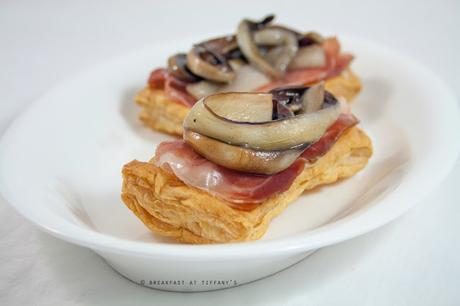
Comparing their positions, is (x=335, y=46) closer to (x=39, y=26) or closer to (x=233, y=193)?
(x=233, y=193)

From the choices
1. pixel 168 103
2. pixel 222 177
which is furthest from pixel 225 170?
pixel 168 103

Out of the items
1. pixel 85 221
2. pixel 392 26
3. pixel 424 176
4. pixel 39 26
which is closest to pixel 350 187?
pixel 424 176

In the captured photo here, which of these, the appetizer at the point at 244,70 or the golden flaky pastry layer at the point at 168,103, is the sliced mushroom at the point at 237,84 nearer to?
the appetizer at the point at 244,70

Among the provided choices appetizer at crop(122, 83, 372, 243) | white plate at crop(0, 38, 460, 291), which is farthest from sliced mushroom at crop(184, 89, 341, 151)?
white plate at crop(0, 38, 460, 291)

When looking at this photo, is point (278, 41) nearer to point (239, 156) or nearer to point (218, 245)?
point (239, 156)

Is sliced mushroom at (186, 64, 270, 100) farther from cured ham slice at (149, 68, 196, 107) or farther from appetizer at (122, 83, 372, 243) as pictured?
appetizer at (122, 83, 372, 243)

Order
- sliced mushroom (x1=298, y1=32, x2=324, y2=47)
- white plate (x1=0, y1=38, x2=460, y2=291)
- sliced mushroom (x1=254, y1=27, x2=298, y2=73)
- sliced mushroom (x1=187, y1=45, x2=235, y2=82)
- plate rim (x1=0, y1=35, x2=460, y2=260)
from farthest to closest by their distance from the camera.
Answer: sliced mushroom (x1=298, y1=32, x2=324, y2=47) < sliced mushroom (x1=254, y1=27, x2=298, y2=73) < sliced mushroom (x1=187, y1=45, x2=235, y2=82) < white plate (x1=0, y1=38, x2=460, y2=291) < plate rim (x1=0, y1=35, x2=460, y2=260)

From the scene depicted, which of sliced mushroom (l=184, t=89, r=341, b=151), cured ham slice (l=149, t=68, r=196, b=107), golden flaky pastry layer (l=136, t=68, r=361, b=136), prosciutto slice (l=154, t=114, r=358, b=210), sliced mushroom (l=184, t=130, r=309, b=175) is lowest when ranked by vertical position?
golden flaky pastry layer (l=136, t=68, r=361, b=136)
